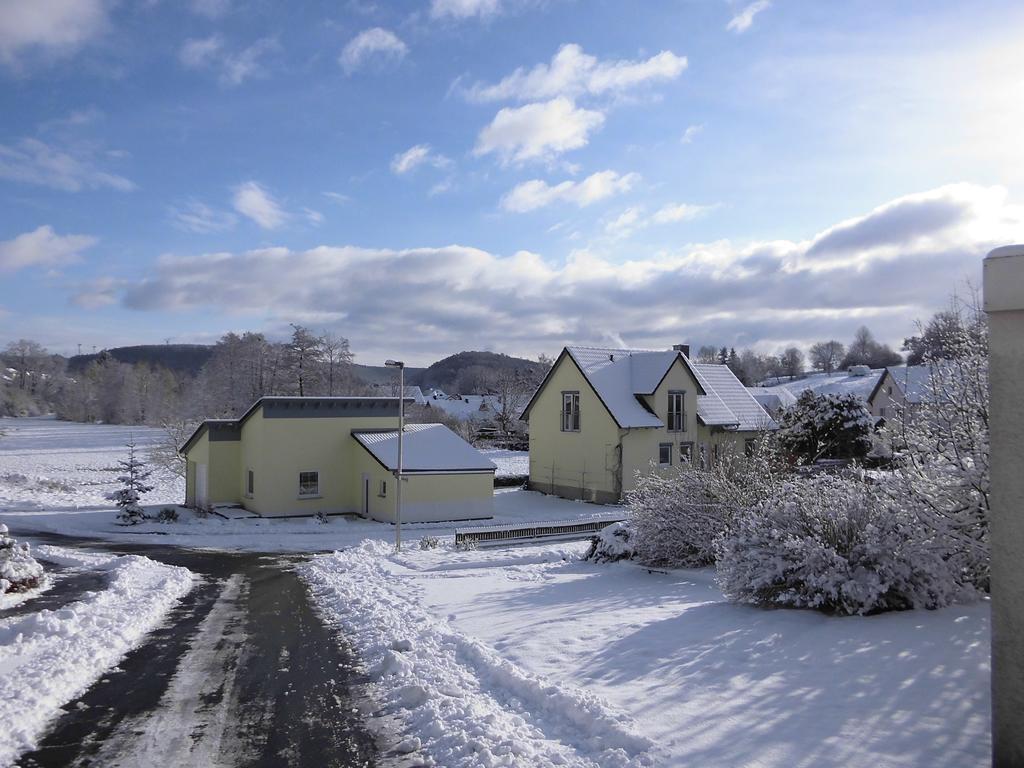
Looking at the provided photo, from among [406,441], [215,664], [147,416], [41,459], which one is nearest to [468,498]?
[406,441]

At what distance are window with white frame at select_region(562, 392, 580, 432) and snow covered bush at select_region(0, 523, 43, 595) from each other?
24.6 meters

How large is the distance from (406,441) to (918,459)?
23186 millimetres

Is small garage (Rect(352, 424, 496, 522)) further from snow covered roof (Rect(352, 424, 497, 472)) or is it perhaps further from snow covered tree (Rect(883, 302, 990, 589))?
snow covered tree (Rect(883, 302, 990, 589))

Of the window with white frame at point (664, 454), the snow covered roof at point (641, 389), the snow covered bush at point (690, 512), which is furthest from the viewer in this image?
the window with white frame at point (664, 454)

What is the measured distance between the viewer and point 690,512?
51.0 ft

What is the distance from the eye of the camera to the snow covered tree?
938cm

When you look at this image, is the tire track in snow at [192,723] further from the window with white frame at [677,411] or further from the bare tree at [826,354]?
the bare tree at [826,354]

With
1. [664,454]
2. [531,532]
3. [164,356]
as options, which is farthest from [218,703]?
[164,356]

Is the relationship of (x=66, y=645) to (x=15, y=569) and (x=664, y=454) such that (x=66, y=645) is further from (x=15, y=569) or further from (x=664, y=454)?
(x=664, y=454)

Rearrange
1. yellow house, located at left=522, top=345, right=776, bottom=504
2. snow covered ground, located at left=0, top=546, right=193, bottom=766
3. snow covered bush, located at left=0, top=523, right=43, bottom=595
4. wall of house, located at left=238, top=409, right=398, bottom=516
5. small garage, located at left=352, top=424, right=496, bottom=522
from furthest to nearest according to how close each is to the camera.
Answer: yellow house, located at left=522, top=345, right=776, bottom=504
wall of house, located at left=238, top=409, right=398, bottom=516
small garage, located at left=352, top=424, right=496, bottom=522
snow covered bush, located at left=0, top=523, right=43, bottom=595
snow covered ground, located at left=0, top=546, right=193, bottom=766

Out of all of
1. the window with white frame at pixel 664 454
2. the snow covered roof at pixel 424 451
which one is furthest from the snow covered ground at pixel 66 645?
the window with white frame at pixel 664 454

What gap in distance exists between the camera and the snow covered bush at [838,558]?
9352 millimetres

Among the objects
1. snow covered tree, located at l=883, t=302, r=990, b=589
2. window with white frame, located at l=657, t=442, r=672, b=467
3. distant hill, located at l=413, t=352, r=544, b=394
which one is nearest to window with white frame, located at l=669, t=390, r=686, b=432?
window with white frame, located at l=657, t=442, r=672, b=467

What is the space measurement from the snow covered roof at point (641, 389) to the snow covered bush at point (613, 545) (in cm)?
1621
